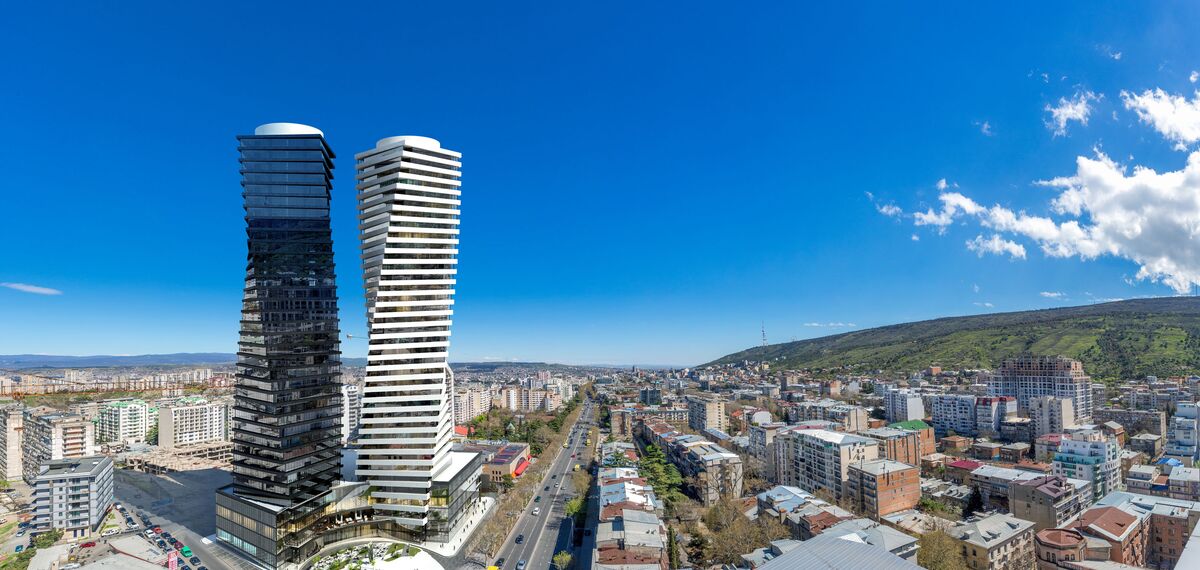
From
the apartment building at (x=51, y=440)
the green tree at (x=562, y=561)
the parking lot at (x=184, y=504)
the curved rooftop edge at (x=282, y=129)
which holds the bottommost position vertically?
the green tree at (x=562, y=561)

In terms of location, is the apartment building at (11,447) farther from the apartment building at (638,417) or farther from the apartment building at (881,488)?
the apartment building at (881,488)

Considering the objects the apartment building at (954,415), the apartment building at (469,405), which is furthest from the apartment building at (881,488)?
the apartment building at (469,405)

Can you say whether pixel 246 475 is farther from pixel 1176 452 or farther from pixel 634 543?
pixel 1176 452

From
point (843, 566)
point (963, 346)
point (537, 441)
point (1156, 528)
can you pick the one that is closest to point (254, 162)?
point (843, 566)

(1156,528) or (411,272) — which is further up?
(411,272)

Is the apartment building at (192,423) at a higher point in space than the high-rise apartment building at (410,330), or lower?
lower

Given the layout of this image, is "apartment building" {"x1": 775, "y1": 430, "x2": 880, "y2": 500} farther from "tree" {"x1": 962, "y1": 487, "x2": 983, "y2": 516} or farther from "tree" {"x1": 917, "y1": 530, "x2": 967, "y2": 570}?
"tree" {"x1": 917, "y1": 530, "x2": 967, "y2": 570}

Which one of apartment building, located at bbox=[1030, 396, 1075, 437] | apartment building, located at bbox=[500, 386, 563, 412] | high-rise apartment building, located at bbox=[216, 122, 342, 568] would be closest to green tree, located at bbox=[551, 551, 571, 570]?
high-rise apartment building, located at bbox=[216, 122, 342, 568]
